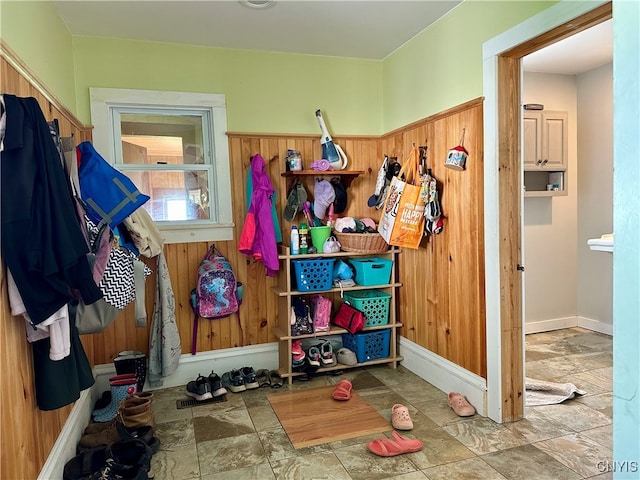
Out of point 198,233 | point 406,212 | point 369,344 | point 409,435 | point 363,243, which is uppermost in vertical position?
point 406,212

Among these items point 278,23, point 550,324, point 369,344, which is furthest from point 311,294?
point 550,324

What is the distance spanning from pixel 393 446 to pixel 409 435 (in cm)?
21

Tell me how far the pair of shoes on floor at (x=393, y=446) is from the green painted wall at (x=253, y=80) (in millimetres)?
2353

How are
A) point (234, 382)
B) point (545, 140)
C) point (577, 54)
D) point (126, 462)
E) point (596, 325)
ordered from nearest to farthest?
1. point (126, 462)
2. point (234, 382)
3. point (577, 54)
4. point (545, 140)
5. point (596, 325)

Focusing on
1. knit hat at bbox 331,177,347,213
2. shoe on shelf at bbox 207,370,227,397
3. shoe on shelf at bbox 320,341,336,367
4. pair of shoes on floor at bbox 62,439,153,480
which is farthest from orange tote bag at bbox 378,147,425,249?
pair of shoes on floor at bbox 62,439,153,480

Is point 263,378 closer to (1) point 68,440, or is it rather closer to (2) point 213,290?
(2) point 213,290

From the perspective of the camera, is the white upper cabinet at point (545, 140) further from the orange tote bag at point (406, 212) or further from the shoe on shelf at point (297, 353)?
the shoe on shelf at point (297, 353)

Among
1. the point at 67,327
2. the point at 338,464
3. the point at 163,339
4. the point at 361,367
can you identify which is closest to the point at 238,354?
the point at 163,339

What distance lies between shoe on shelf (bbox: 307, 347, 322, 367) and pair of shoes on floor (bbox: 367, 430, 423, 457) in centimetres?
100

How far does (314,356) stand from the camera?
3410 millimetres

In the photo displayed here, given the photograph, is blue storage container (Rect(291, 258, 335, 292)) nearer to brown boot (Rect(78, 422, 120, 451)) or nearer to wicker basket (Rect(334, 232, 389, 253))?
wicker basket (Rect(334, 232, 389, 253))

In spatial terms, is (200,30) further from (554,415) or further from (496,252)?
(554,415)

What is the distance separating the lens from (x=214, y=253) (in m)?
3.37

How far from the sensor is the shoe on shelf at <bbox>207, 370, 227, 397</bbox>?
3.12 meters
